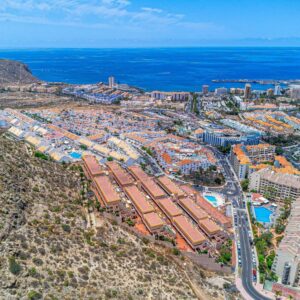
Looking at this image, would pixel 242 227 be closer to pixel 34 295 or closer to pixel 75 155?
pixel 34 295

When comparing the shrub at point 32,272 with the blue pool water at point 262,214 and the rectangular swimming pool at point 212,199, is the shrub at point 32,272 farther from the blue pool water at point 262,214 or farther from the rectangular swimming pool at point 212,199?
the blue pool water at point 262,214

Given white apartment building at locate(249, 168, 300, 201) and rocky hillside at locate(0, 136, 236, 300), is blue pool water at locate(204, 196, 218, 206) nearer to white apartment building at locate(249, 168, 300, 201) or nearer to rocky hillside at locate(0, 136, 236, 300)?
white apartment building at locate(249, 168, 300, 201)

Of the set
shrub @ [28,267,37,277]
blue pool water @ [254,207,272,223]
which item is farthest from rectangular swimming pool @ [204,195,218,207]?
shrub @ [28,267,37,277]

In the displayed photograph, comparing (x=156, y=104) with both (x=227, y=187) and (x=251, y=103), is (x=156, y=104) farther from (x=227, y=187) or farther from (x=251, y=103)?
(x=227, y=187)

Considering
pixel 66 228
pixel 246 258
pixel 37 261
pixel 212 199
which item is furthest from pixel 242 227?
pixel 37 261

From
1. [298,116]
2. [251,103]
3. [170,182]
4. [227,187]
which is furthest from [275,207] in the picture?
[251,103]

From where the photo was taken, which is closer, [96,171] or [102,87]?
[96,171]
